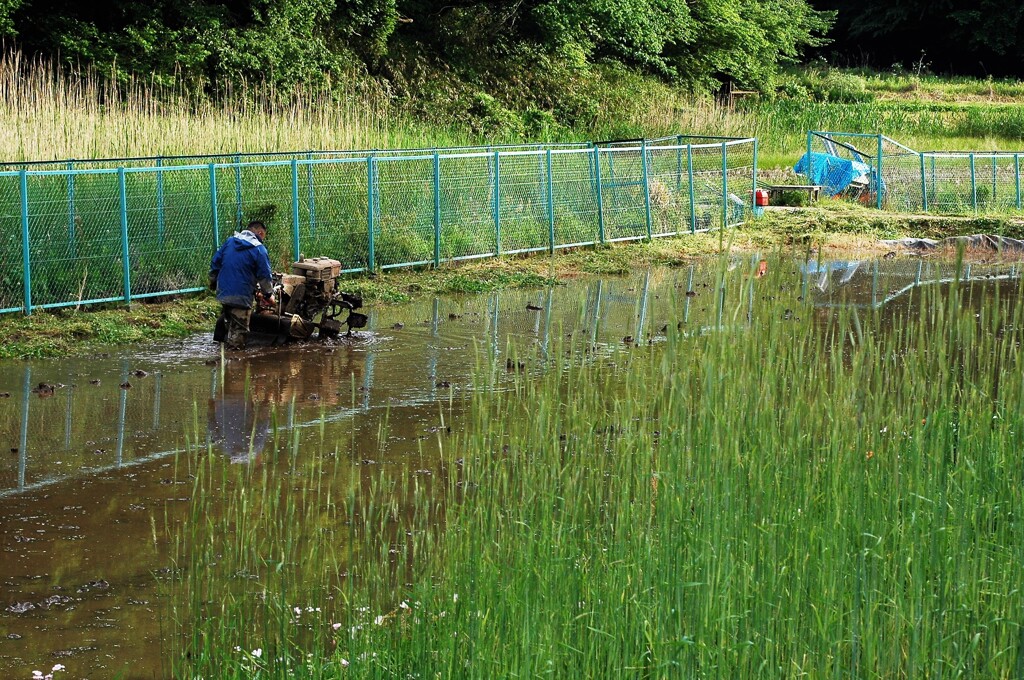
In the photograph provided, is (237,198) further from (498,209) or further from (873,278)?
(873,278)

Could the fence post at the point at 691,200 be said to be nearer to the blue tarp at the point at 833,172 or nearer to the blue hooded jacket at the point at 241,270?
the blue tarp at the point at 833,172

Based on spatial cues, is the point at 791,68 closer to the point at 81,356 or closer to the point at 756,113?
the point at 756,113

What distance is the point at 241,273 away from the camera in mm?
13719

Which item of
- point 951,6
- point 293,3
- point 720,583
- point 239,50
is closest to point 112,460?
point 720,583

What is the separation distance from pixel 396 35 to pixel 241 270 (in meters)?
28.2

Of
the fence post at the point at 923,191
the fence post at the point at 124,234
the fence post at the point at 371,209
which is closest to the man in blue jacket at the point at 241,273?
the fence post at the point at 124,234

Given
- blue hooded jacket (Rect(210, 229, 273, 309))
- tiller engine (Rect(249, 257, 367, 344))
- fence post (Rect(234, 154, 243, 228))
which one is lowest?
tiller engine (Rect(249, 257, 367, 344))

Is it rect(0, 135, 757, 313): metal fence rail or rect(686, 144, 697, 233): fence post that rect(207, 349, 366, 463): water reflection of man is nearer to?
rect(0, 135, 757, 313): metal fence rail

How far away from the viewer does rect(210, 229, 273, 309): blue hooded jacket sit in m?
13.7

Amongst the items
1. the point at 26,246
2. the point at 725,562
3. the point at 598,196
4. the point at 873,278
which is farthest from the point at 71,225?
the point at 725,562

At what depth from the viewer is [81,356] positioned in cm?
1349

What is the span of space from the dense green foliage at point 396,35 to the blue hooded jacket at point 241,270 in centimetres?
1725

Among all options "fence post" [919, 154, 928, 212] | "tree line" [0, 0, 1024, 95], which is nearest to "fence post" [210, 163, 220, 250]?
"tree line" [0, 0, 1024, 95]

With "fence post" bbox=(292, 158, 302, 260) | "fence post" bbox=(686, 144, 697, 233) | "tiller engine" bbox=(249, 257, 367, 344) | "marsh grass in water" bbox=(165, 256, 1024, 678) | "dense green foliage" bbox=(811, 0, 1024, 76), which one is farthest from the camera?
"dense green foliage" bbox=(811, 0, 1024, 76)
